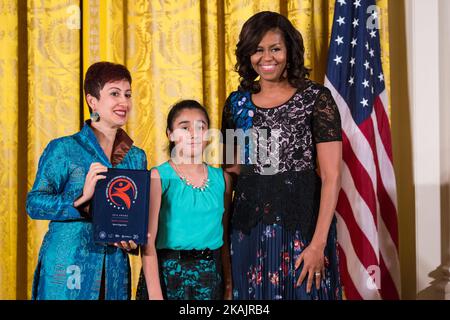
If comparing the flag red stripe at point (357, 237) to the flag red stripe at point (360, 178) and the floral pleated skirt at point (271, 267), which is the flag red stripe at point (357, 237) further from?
the floral pleated skirt at point (271, 267)

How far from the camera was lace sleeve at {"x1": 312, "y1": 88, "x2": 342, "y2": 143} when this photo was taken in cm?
208

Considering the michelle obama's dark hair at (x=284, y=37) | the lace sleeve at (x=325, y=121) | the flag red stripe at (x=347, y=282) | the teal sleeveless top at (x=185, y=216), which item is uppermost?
the michelle obama's dark hair at (x=284, y=37)

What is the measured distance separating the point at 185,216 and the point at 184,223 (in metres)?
0.02

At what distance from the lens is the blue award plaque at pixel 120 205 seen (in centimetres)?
194

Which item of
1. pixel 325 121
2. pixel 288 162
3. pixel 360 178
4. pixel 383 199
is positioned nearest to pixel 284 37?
pixel 325 121

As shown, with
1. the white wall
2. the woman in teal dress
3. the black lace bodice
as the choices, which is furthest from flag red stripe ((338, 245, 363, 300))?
the woman in teal dress

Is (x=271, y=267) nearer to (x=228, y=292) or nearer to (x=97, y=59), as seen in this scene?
(x=228, y=292)

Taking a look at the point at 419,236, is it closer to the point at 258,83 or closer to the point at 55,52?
the point at 258,83

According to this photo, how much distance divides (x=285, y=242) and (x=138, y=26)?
58.0 inches

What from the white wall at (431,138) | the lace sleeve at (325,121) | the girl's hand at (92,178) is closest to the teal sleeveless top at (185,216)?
the girl's hand at (92,178)

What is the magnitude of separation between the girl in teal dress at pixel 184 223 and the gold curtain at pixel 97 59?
0.90 metres

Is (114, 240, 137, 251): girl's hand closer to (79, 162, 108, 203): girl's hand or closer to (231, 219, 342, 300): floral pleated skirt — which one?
(79, 162, 108, 203): girl's hand

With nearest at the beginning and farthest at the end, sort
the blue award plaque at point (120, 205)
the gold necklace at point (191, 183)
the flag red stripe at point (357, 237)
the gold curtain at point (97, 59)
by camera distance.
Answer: the blue award plaque at point (120, 205) → the gold necklace at point (191, 183) → the flag red stripe at point (357, 237) → the gold curtain at point (97, 59)
